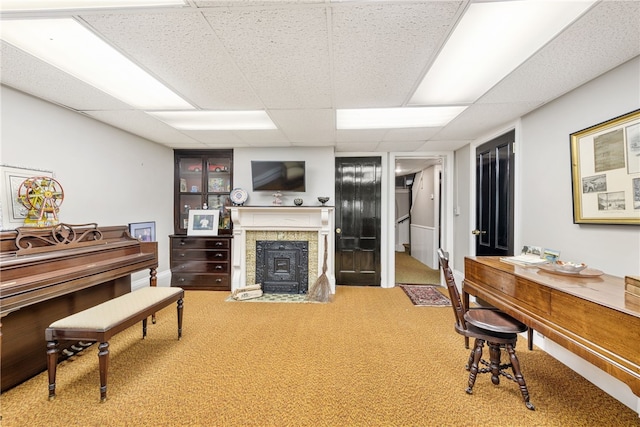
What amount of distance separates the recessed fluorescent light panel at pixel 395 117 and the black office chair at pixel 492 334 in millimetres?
1643

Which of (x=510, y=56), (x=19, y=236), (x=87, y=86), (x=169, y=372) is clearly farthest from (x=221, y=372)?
(x=510, y=56)

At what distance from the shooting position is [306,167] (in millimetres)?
3986

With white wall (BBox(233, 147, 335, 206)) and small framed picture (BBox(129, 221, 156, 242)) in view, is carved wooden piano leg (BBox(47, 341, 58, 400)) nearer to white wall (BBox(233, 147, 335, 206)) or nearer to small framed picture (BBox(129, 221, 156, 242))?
small framed picture (BBox(129, 221, 156, 242))

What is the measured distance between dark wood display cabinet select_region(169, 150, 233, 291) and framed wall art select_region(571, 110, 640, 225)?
4.04 m

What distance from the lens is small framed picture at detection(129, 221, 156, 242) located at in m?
3.37

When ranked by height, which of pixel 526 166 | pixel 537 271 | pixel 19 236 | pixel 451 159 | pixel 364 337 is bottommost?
pixel 364 337

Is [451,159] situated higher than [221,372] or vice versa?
[451,159]

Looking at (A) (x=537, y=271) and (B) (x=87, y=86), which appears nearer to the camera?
(A) (x=537, y=271)

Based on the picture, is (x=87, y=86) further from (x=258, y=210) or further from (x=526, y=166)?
(x=526, y=166)

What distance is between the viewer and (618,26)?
1.33 meters

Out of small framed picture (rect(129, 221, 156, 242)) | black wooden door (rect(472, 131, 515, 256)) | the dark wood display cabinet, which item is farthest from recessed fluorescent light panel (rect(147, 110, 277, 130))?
black wooden door (rect(472, 131, 515, 256))

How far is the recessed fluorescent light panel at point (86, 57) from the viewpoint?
57.1 inches

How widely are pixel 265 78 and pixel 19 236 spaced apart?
2.19 m

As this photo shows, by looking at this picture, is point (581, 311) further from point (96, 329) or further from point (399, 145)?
point (399, 145)
